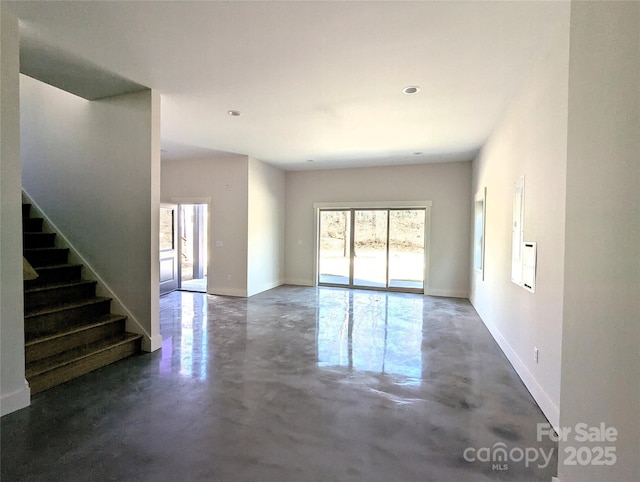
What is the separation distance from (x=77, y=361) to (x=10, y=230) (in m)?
1.37

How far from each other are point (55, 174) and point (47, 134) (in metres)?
0.55

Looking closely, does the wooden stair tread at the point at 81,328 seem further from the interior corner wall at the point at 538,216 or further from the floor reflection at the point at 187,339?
the interior corner wall at the point at 538,216

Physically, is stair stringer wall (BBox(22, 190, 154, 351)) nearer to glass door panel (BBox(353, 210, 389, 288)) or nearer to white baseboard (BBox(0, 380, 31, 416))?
white baseboard (BBox(0, 380, 31, 416))

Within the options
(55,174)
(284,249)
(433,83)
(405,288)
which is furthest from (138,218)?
(405,288)

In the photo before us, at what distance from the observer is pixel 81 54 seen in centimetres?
267

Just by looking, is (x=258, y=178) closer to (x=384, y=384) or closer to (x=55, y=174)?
(x=55, y=174)

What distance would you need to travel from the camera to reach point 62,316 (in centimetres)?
311

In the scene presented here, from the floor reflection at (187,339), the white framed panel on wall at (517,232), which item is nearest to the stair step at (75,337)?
the floor reflection at (187,339)

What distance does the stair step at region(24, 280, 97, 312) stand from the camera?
3.04 m

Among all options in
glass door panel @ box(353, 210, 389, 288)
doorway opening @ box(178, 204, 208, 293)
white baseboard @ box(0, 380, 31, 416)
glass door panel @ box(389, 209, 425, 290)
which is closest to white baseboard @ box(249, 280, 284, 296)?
doorway opening @ box(178, 204, 208, 293)

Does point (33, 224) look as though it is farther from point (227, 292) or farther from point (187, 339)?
point (227, 292)

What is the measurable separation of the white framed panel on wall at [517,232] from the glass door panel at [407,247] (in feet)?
12.3

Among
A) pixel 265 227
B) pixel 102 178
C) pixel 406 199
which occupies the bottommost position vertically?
pixel 265 227

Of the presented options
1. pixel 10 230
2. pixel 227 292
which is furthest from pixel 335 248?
pixel 10 230
